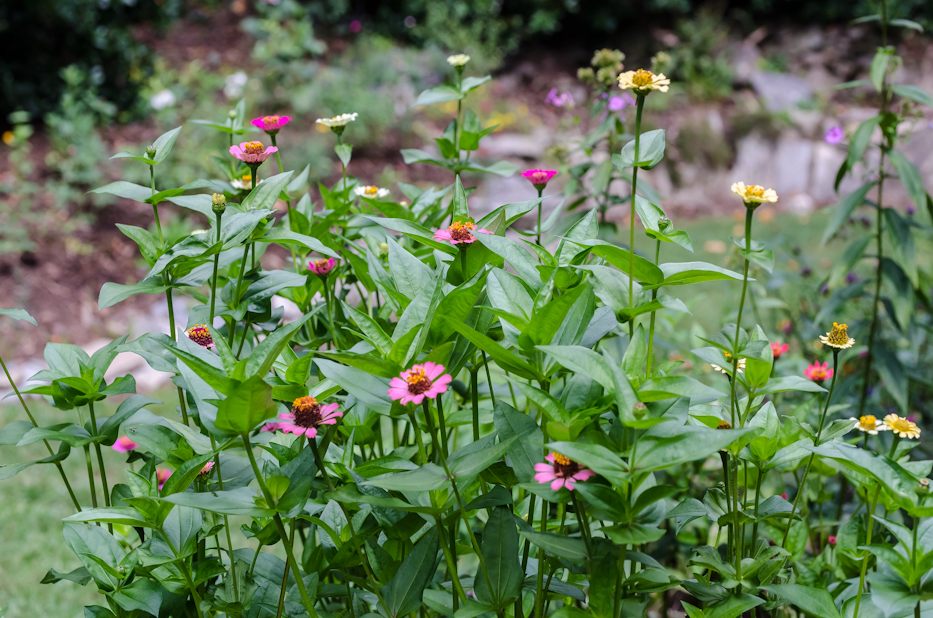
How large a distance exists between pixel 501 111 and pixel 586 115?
79 cm

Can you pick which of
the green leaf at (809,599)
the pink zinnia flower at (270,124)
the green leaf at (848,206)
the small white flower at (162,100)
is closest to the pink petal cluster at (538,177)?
the pink zinnia flower at (270,124)

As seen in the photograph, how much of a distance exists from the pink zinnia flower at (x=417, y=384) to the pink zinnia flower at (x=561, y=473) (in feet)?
0.44

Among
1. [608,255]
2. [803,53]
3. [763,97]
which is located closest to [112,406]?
[608,255]

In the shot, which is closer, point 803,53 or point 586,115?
point 586,115

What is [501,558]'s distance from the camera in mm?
805

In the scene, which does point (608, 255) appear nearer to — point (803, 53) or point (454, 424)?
point (454, 424)

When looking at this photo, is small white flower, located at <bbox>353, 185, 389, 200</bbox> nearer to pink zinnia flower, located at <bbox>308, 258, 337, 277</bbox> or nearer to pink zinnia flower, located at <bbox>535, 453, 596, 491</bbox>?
pink zinnia flower, located at <bbox>308, 258, 337, 277</bbox>

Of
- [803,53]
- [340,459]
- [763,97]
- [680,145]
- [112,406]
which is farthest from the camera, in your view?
[803,53]

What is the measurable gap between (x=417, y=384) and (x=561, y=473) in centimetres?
17

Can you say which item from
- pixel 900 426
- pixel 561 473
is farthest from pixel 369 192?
pixel 900 426

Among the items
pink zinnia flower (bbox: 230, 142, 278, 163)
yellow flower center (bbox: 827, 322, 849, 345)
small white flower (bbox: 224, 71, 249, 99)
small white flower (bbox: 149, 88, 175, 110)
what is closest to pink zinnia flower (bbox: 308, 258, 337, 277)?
pink zinnia flower (bbox: 230, 142, 278, 163)

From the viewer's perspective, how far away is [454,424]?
962 mm

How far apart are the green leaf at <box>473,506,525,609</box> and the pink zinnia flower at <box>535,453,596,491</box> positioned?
11 centimetres

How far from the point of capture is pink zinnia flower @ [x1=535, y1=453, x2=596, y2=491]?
0.70 meters
